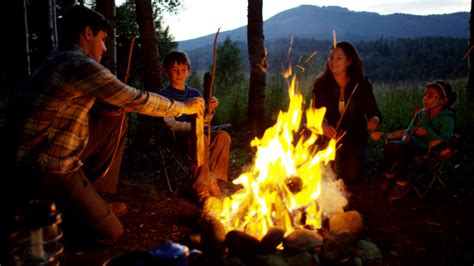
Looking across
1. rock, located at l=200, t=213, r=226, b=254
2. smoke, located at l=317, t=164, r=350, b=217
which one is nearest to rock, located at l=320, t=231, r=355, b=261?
smoke, located at l=317, t=164, r=350, b=217

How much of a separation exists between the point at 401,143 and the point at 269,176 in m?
1.73

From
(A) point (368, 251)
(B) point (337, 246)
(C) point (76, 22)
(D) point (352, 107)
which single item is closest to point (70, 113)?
(C) point (76, 22)

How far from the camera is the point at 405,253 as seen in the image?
3.13m

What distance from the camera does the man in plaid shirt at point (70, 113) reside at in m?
2.82

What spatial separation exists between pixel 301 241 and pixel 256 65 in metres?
4.30

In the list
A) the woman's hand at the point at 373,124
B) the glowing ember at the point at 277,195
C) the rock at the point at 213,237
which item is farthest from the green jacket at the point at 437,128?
the rock at the point at 213,237

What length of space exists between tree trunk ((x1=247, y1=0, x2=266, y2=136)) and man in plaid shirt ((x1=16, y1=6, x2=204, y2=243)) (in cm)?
365

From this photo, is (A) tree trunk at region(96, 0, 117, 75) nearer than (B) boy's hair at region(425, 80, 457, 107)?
No

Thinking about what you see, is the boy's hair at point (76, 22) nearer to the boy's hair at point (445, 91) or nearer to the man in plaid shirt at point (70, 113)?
the man in plaid shirt at point (70, 113)

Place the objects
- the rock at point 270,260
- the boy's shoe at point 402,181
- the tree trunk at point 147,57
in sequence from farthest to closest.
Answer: the tree trunk at point 147,57 < the boy's shoe at point 402,181 < the rock at point 270,260

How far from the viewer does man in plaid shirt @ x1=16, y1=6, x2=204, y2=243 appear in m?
2.82

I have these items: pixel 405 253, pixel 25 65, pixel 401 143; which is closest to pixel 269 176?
pixel 405 253

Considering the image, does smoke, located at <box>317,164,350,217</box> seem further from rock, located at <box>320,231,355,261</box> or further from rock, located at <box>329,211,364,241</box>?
rock, located at <box>320,231,355,261</box>

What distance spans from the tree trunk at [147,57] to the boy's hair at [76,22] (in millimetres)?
2876
